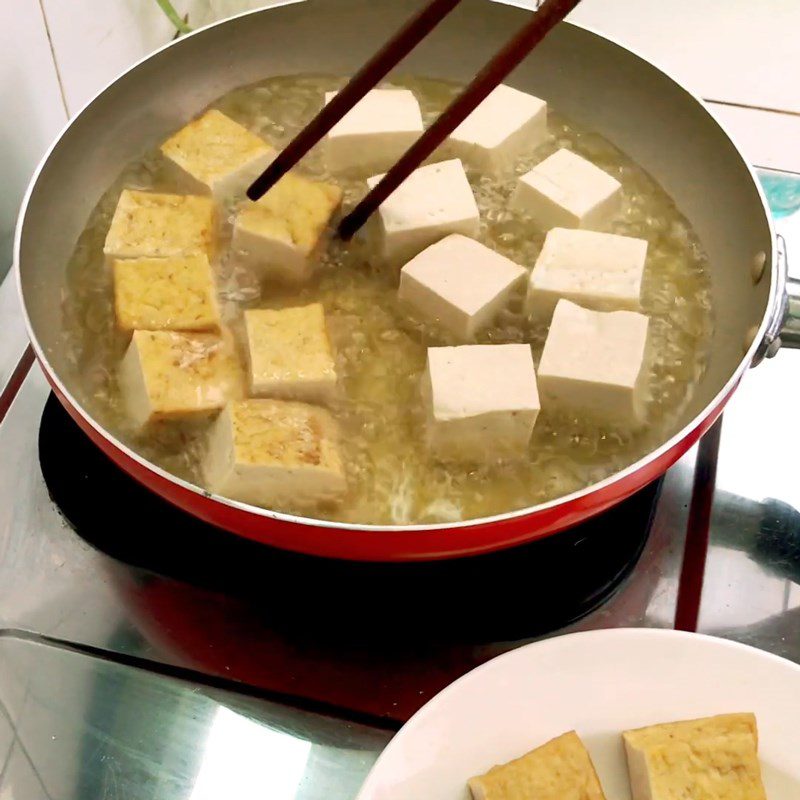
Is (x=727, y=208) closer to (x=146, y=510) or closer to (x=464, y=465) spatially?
(x=464, y=465)

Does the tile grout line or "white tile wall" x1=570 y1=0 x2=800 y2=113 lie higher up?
"white tile wall" x1=570 y1=0 x2=800 y2=113

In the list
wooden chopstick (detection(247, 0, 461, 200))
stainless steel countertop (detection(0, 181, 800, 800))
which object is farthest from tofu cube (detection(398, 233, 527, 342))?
stainless steel countertop (detection(0, 181, 800, 800))

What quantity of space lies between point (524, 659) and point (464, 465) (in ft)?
0.60

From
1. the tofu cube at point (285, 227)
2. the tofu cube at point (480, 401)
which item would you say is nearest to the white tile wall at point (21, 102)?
the tofu cube at point (285, 227)

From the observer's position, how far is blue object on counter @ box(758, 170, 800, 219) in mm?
1222

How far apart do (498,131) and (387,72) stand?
270mm

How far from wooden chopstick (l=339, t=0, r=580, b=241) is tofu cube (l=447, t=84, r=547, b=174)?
0.19 meters

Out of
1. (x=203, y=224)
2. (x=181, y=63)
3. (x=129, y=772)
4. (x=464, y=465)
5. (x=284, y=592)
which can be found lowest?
(x=129, y=772)

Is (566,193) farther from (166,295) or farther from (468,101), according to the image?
(166,295)

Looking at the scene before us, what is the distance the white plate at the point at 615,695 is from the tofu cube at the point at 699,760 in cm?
A: 3

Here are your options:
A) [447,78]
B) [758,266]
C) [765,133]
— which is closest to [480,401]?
[758,266]

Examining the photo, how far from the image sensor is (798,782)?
0.74m

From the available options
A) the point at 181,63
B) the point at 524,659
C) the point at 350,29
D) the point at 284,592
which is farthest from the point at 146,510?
the point at 350,29

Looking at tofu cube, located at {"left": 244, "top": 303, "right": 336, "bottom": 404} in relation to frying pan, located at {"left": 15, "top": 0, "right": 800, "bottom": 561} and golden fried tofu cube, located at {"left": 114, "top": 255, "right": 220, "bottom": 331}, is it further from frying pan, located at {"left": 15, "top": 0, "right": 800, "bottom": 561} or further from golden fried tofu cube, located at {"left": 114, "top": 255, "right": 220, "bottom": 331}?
frying pan, located at {"left": 15, "top": 0, "right": 800, "bottom": 561}
